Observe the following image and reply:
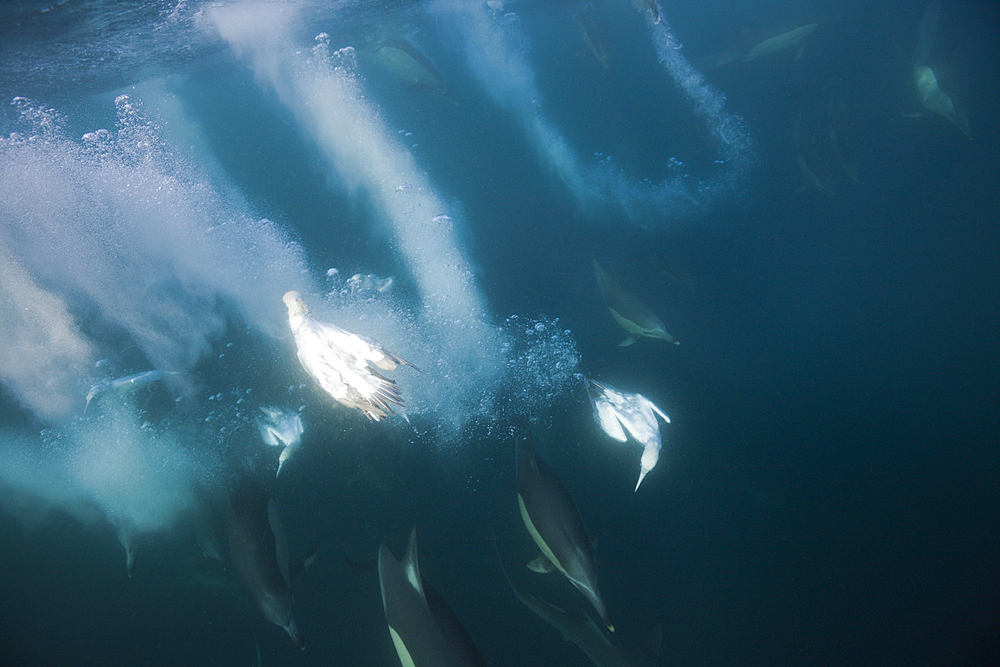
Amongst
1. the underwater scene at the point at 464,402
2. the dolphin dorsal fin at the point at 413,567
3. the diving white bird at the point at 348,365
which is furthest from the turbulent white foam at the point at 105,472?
the dolphin dorsal fin at the point at 413,567

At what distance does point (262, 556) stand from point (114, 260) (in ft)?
32.9

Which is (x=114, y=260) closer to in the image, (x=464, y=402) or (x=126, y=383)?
(x=126, y=383)

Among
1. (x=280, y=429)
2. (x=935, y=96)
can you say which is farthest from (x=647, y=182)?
(x=280, y=429)

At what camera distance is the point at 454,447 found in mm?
6934

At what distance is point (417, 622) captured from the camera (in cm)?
275

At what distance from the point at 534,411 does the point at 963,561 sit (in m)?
7.38

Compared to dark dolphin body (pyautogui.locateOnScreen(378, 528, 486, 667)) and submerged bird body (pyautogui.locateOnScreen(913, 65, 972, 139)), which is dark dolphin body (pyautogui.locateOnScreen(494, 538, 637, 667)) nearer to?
dark dolphin body (pyautogui.locateOnScreen(378, 528, 486, 667))

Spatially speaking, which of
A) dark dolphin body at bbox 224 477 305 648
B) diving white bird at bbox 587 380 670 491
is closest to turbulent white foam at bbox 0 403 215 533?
dark dolphin body at bbox 224 477 305 648

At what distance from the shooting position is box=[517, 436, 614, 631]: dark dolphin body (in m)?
3.08

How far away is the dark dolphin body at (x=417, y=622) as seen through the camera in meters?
2.65

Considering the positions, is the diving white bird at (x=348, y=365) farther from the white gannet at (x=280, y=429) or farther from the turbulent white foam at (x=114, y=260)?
the turbulent white foam at (x=114, y=260)

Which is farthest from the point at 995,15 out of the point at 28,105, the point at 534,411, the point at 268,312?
the point at 28,105

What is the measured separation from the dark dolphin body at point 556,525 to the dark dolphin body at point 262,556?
2.17 metres

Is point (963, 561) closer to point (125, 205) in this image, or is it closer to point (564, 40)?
point (125, 205)
